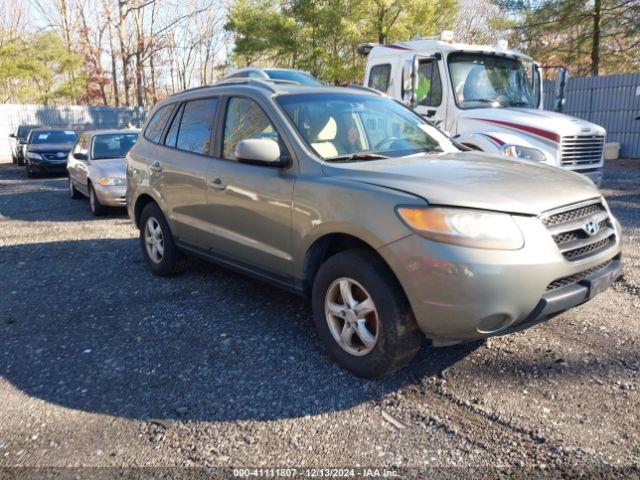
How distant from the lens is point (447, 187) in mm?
2984

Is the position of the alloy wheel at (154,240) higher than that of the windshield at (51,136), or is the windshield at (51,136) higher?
the windshield at (51,136)

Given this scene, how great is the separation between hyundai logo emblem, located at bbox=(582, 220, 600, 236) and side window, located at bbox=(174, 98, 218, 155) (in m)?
2.93

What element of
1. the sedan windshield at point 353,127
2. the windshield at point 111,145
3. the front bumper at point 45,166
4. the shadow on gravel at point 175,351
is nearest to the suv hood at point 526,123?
the sedan windshield at point 353,127

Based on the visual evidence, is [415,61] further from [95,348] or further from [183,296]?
[95,348]

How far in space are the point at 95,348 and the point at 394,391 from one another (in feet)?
7.12

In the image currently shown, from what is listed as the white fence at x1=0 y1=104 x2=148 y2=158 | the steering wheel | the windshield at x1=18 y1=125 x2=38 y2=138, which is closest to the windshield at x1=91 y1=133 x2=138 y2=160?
the steering wheel

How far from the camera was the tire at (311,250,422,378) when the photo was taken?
2979 millimetres

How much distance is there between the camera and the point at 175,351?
3.78 metres

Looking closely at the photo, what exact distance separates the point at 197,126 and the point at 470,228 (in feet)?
9.57

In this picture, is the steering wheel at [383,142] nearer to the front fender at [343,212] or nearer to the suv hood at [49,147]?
the front fender at [343,212]

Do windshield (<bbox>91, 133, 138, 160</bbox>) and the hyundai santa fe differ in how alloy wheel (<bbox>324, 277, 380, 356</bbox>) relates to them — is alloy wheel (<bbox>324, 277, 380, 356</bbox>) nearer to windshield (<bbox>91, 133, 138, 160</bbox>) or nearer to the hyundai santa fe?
the hyundai santa fe

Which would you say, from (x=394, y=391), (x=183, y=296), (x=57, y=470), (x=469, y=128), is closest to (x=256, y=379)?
(x=394, y=391)

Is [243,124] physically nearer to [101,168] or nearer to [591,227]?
[591,227]

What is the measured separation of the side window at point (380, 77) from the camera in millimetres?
8675
